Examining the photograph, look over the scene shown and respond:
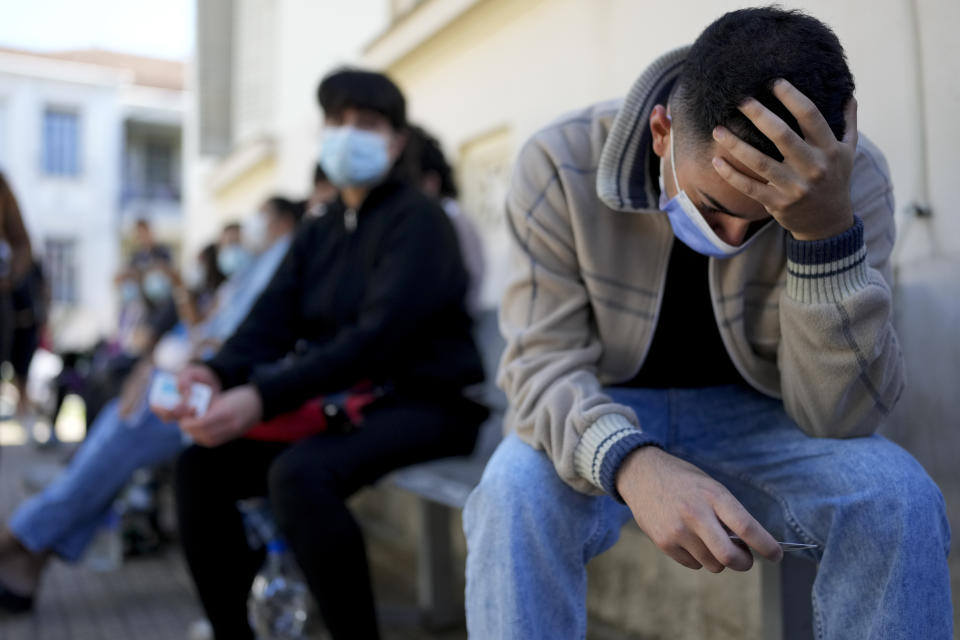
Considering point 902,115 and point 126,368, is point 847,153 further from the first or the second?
point 126,368

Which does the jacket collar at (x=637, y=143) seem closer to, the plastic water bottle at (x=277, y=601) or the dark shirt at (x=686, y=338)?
the dark shirt at (x=686, y=338)

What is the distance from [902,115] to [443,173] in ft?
6.27

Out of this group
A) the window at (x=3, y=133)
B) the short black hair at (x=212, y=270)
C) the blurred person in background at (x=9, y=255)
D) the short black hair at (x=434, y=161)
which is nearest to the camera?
the short black hair at (x=434, y=161)

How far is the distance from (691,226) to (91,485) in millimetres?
2135

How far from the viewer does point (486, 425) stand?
2.55 m

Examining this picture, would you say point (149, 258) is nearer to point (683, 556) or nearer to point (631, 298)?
point (631, 298)

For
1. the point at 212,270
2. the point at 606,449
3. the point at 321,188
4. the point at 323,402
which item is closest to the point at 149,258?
the point at 212,270

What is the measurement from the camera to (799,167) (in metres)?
1.04

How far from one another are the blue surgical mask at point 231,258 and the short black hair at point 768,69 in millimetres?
3568

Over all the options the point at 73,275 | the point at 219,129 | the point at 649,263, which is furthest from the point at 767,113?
the point at 73,275

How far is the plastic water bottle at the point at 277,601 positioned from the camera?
2145 millimetres

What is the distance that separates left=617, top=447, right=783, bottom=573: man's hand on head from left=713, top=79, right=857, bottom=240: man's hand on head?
0.35 metres

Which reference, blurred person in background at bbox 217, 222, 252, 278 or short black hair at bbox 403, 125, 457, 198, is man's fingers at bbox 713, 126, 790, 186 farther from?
blurred person in background at bbox 217, 222, 252, 278

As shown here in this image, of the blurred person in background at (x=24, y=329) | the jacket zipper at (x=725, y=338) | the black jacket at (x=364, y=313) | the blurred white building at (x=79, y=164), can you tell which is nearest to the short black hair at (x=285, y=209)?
the blurred person in background at (x=24, y=329)
